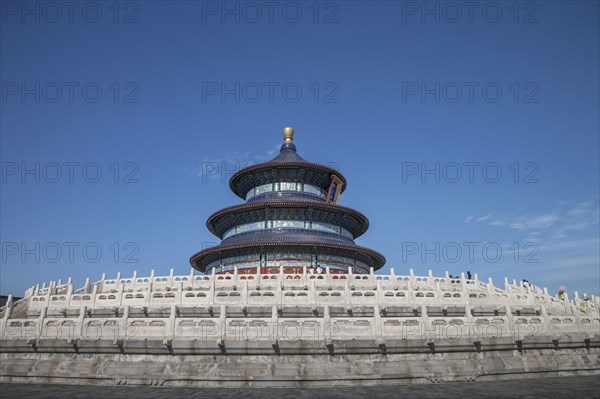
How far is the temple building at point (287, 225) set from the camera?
3462 centimetres

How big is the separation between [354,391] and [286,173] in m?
33.4

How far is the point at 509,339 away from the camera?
41.7ft

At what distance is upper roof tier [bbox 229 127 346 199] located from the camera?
42250 mm

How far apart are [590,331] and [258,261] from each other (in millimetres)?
25111

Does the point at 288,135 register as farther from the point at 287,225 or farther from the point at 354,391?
the point at 354,391

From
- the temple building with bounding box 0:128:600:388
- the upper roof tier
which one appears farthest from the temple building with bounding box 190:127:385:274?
the temple building with bounding box 0:128:600:388

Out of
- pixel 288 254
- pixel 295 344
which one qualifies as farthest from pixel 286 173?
pixel 295 344

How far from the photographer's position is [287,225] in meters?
38.1

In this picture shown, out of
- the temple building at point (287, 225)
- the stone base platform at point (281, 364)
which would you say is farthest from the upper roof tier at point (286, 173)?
the stone base platform at point (281, 364)

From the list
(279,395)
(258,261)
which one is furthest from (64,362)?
(258,261)

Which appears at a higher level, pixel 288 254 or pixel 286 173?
pixel 286 173

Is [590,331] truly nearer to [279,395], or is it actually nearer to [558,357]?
[558,357]

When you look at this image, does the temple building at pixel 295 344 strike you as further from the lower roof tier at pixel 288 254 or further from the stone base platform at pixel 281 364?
the lower roof tier at pixel 288 254

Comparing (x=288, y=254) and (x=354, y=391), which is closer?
(x=354, y=391)
